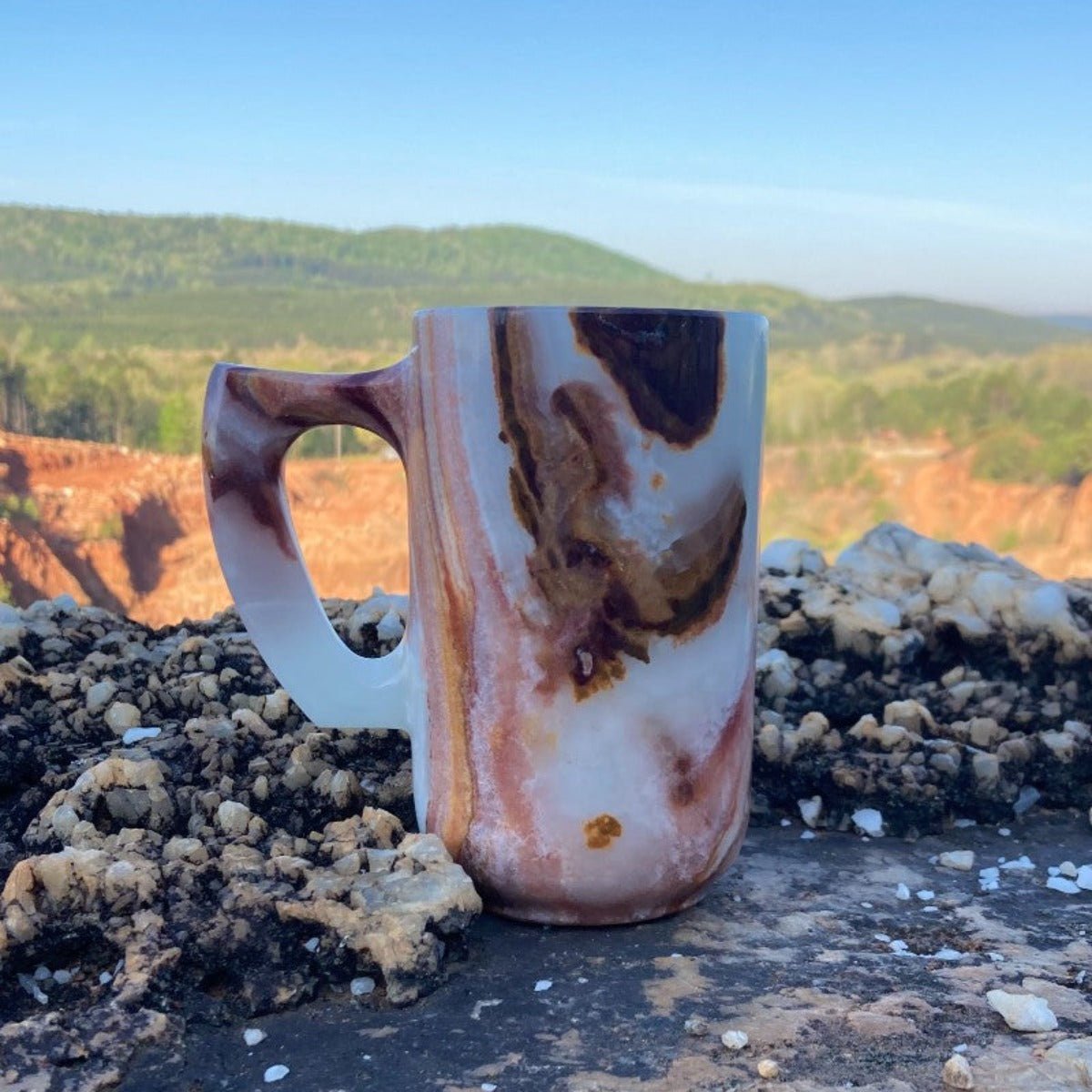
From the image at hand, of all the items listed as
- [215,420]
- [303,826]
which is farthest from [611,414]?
[303,826]

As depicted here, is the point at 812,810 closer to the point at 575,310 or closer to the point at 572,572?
the point at 572,572

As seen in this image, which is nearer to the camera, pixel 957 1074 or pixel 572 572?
pixel 957 1074

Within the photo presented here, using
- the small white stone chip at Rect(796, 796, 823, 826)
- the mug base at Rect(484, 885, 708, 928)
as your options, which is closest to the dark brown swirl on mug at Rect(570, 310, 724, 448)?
the mug base at Rect(484, 885, 708, 928)

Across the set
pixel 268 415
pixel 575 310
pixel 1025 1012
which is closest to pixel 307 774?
pixel 268 415

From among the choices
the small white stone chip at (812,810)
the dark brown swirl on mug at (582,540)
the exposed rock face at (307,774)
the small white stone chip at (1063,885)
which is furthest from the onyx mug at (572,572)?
the small white stone chip at (1063,885)

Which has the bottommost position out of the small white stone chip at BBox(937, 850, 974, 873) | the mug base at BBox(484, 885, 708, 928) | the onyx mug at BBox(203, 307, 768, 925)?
the small white stone chip at BBox(937, 850, 974, 873)

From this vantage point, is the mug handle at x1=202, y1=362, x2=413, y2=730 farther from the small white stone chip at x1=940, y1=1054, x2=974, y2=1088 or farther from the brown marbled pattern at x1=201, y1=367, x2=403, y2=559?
the small white stone chip at x1=940, y1=1054, x2=974, y2=1088

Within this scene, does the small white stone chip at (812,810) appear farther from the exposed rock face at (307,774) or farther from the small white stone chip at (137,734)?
the small white stone chip at (137,734)
